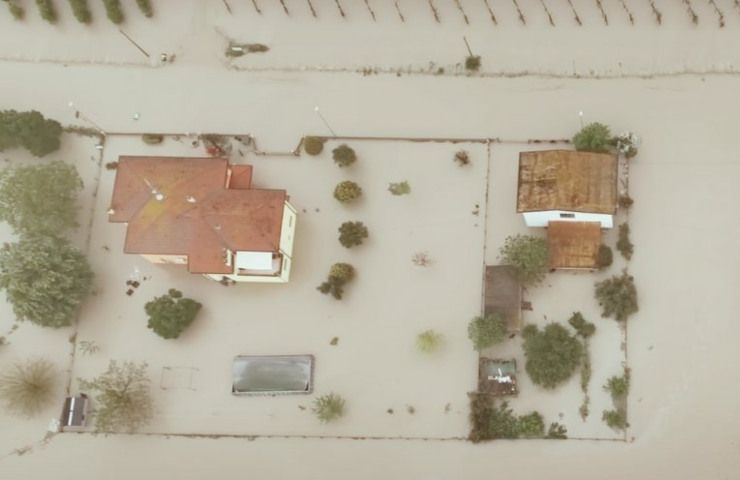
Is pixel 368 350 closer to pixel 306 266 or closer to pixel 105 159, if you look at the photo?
pixel 306 266

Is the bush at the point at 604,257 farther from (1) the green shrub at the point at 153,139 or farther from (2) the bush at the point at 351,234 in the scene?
(1) the green shrub at the point at 153,139

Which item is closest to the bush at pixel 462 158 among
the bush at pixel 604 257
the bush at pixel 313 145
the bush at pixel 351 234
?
the bush at pixel 351 234

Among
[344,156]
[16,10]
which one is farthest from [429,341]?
[16,10]

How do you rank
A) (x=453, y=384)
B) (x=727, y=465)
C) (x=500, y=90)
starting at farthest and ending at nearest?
1. (x=500, y=90)
2. (x=453, y=384)
3. (x=727, y=465)

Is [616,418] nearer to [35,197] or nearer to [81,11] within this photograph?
[35,197]

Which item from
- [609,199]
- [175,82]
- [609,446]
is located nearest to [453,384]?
[609,446]

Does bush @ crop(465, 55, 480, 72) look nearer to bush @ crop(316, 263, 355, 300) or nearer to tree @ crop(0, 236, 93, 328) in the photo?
bush @ crop(316, 263, 355, 300)

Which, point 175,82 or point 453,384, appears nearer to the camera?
point 453,384
